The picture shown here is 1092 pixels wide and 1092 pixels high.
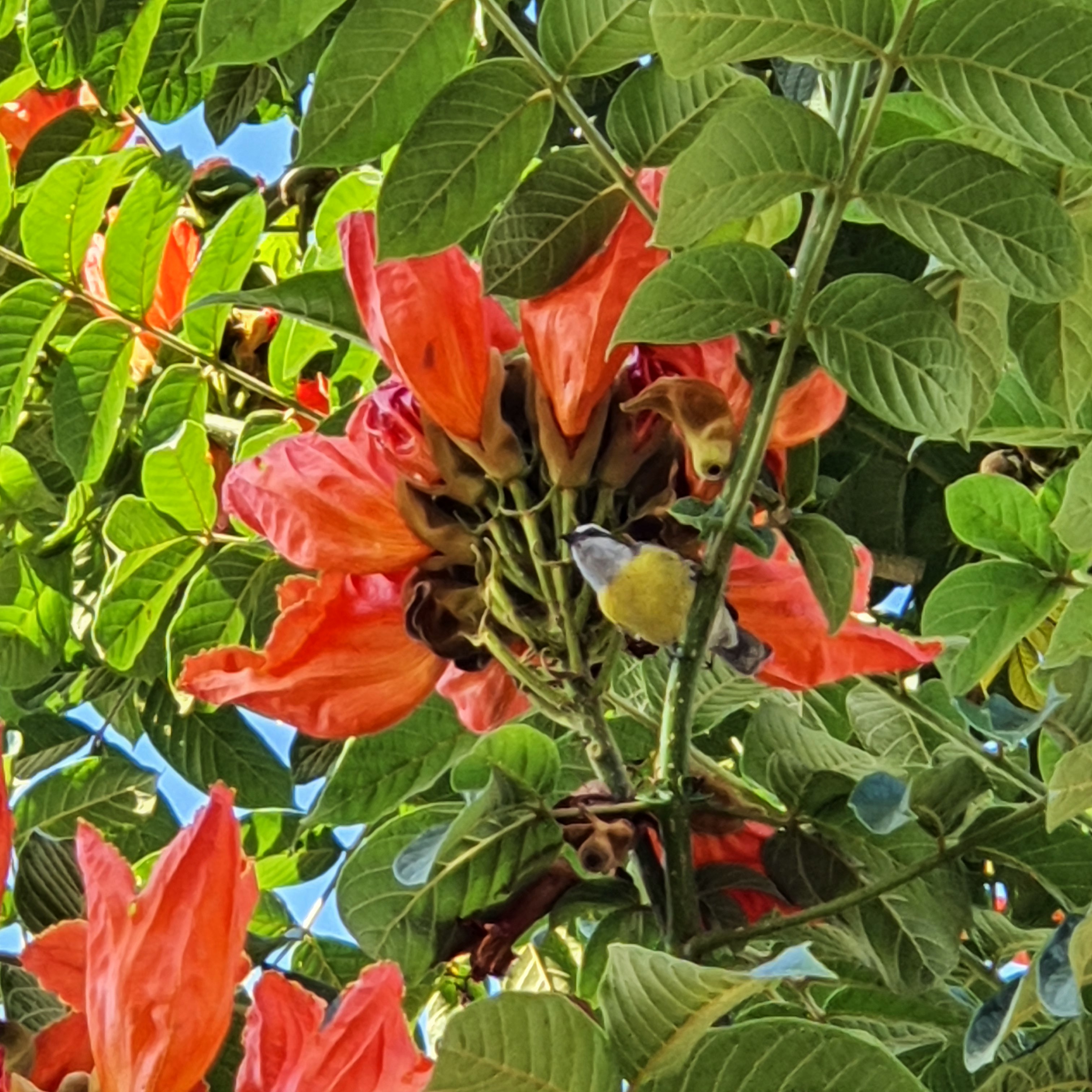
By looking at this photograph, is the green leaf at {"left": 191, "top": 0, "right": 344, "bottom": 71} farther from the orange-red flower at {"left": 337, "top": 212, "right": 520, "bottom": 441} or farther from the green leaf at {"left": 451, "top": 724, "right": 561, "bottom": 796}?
the green leaf at {"left": 451, "top": 724, "right": 561, "bottom": 796}

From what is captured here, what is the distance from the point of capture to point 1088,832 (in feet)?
2.46

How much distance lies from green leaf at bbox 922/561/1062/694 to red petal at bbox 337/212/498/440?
289 millimetres

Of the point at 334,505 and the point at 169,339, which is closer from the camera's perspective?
the point at 334,505

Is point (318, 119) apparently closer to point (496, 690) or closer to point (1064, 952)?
point (496, 690)

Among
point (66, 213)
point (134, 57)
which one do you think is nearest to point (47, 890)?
point (66, 213)

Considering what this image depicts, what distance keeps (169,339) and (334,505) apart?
359mm

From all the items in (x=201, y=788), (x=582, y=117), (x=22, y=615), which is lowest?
(x=201, y=788)

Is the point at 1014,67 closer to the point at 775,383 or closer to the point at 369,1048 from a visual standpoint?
the point at 775,383

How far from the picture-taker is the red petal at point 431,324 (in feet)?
1.97

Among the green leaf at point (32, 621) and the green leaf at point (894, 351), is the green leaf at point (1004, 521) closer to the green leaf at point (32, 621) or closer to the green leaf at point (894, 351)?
the green leaf at point (894, 351)

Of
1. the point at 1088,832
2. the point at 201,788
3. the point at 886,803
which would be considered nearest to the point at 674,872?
the point at 886,803

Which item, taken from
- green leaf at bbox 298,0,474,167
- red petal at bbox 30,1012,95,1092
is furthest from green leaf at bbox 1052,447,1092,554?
red petal at bbox 30,1012,95,1092

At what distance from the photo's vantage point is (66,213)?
2.97 feet

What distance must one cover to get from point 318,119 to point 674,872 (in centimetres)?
30
